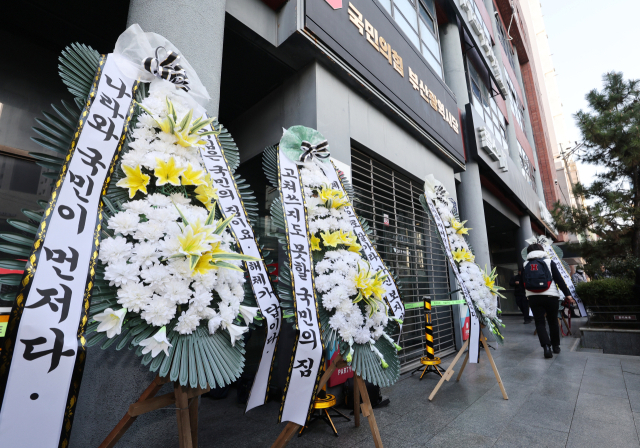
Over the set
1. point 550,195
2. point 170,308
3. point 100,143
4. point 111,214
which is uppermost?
point 550,195

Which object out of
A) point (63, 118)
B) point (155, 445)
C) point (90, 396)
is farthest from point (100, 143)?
point (155, 445)

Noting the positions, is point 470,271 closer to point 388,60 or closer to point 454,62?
point 388,60

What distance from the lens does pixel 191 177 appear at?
5.63 feet

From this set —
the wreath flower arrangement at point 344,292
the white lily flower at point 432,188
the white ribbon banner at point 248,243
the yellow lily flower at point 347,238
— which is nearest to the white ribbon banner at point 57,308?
the white ribbon banner at point 248,243

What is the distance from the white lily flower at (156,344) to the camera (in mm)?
1378

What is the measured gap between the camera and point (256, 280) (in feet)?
7.39

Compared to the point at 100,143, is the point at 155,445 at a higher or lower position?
lower

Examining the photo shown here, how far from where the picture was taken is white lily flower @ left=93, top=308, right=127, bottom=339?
1343 millimetres

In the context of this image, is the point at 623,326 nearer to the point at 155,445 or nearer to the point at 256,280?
the point at 256,280

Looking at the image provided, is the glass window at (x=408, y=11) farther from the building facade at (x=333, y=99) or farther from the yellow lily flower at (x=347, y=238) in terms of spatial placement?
the yellow lily flower at (x=347, y=238)

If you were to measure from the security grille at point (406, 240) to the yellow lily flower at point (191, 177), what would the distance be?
296 cm

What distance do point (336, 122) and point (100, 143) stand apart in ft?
9.98

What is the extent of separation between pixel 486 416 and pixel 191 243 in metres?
3.14

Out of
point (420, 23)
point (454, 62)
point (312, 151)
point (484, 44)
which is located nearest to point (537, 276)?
point (312, 151)
